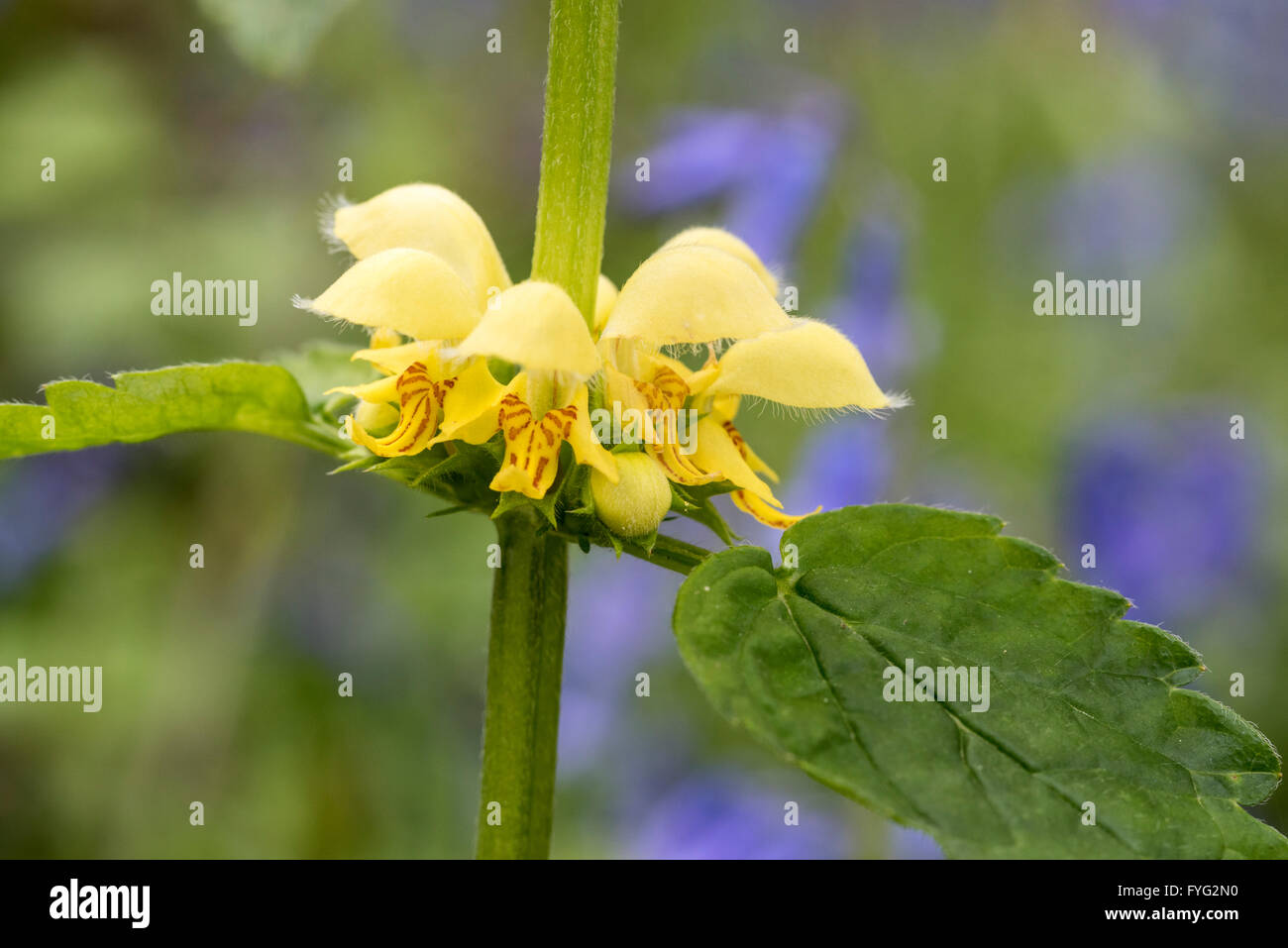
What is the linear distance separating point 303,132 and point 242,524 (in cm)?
140

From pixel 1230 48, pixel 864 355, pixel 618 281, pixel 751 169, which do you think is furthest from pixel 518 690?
pixel 1230 48

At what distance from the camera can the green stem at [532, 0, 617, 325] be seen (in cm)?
109

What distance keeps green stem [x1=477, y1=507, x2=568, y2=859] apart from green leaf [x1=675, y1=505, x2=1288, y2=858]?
0.67ft

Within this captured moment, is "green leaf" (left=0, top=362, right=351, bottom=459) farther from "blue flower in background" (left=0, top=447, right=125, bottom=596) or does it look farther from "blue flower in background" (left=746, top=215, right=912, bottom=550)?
"blue flower in background" (left=0, top=447, right=125, bottom=596)

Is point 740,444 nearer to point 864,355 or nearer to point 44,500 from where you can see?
point 864,355

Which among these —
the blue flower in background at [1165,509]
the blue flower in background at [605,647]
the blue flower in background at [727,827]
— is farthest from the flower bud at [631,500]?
the blue flower in background at [1165,509]

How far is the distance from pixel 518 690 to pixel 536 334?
36 centimetres

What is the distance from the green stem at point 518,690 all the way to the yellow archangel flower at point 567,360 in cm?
12

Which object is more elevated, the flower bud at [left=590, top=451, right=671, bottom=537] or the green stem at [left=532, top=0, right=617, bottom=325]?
the green stem at [left=532, top=0, right=617, bottom=325]

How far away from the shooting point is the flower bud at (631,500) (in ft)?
3.35

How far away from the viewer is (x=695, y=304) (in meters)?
1.10

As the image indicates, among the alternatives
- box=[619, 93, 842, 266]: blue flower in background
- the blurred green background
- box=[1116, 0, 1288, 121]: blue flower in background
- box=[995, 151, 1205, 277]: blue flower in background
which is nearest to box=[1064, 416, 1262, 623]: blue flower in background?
the blurred green background
